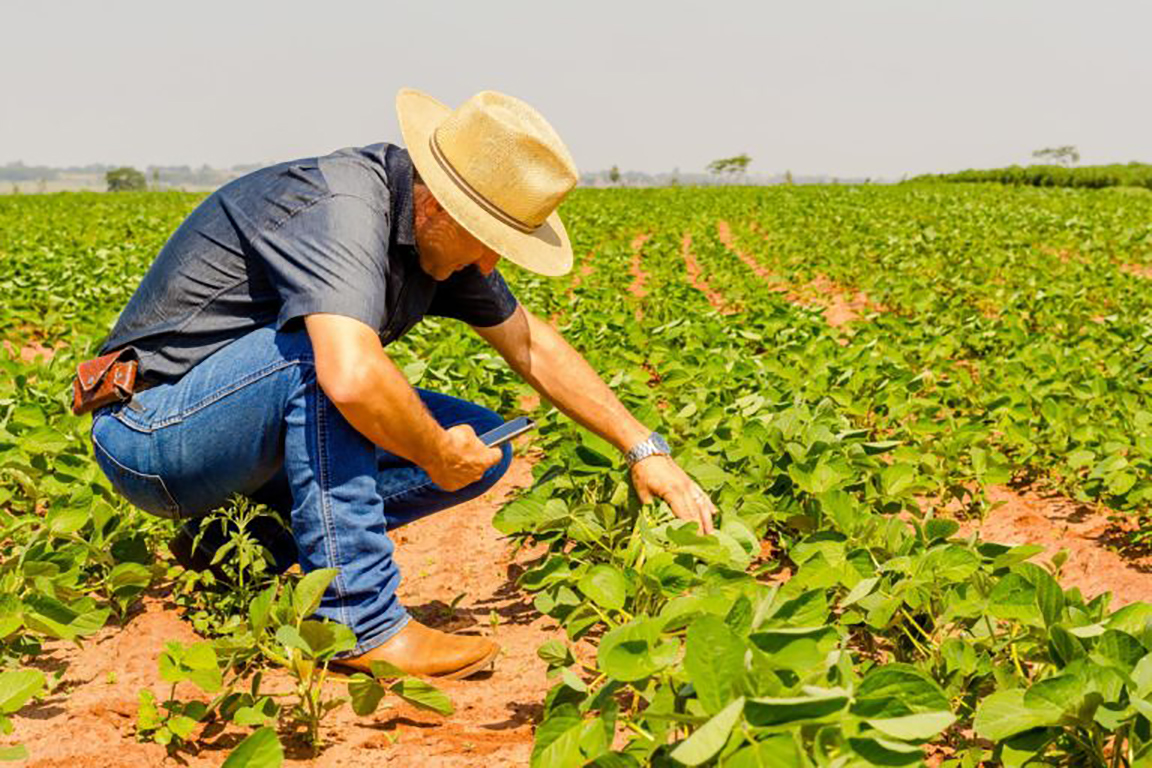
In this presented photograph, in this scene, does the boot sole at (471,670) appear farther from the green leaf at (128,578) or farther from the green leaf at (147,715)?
the green leaf at (128,578)

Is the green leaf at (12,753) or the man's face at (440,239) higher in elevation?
the man's face at (440,239)

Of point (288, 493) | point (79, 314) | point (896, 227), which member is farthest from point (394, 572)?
point (896, 227)

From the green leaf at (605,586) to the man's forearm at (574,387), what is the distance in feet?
2.28

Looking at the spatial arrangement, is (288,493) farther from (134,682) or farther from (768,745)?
(768,745)

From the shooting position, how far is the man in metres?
2.10

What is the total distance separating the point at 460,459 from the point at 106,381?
892mm

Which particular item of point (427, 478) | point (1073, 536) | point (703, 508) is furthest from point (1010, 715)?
point (1073, 536)

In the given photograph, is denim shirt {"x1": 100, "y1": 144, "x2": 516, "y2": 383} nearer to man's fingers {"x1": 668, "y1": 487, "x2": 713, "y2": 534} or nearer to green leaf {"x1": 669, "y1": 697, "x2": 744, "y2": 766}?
man's fingers {"x1": 668, "y1": 487, "x2": 713, "y2": 534}

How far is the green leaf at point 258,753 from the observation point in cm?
132

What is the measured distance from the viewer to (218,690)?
1.80 meters

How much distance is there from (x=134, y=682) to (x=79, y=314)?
18.9 feet

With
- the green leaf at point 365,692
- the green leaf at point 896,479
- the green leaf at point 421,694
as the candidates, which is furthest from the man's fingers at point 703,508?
the green leaf at point 365,692

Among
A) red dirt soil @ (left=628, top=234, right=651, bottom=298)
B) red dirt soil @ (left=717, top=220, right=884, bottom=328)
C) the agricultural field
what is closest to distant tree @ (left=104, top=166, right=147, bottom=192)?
red dirt soil @ (left=628, top=234, right=651, bottom=298)

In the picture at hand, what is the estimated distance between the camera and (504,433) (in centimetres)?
248
